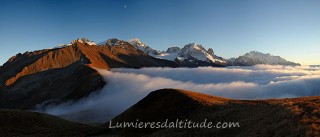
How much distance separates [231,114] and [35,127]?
4227cm

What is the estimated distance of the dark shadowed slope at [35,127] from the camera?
62041 mm

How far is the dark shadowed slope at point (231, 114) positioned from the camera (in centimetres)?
3566

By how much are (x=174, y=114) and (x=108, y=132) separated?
15.2 meters

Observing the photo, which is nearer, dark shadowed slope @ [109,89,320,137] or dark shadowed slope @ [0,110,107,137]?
dark shadowed slope @ [109,89,320,137]

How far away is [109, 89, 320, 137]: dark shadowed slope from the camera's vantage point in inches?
1404

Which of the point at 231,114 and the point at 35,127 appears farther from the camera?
the point at 35,127

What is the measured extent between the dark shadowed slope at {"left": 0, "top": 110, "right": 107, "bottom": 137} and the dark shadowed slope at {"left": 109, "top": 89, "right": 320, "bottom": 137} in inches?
331

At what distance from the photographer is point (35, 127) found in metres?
67.5

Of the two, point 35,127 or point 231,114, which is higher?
point 231,114

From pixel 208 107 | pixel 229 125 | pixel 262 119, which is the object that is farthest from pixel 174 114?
pixel 262 119

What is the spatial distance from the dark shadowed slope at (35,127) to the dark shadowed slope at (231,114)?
8.40 m

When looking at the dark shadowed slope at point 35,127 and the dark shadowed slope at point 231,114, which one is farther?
the dark shadowed slope at point 35,127

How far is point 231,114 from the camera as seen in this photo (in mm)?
52406

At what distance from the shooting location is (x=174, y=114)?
6525 cm
